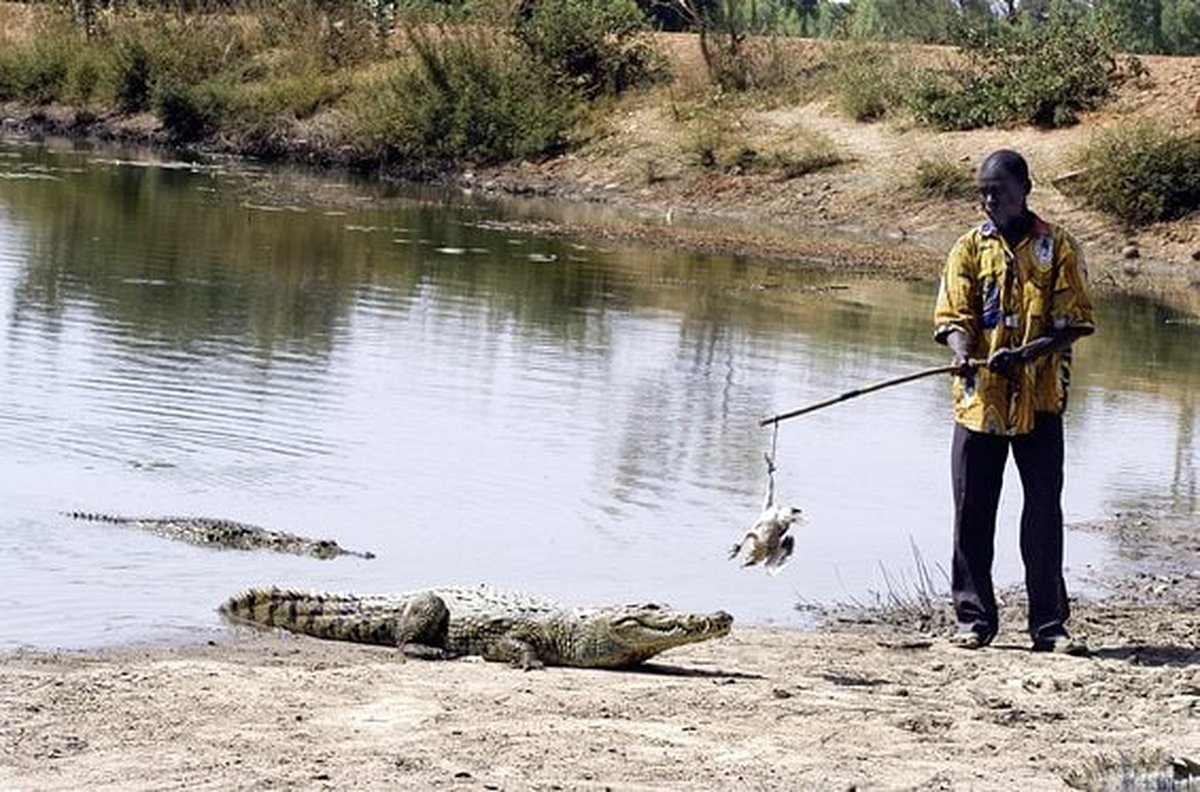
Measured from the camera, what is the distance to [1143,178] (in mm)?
36812

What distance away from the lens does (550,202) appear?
1626 inches

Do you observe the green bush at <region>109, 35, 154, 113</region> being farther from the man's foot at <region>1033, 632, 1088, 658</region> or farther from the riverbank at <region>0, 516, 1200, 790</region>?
the man's foot at <region>1033, 632, 1088, 658</region>

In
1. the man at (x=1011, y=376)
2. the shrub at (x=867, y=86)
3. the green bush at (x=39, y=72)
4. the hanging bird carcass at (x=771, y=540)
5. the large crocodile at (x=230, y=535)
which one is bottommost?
the large crocodile at (x=230, y=535)

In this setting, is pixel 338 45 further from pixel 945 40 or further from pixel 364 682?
pixel 364 682

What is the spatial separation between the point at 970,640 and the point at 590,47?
39.0 meters

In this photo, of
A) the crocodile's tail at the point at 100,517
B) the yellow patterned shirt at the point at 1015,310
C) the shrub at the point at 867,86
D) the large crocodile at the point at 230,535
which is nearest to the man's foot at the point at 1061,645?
the yellow patterned shirt at the point at 1015,310

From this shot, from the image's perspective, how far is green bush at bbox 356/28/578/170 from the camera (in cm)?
4503

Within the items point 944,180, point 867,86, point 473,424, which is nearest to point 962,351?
point 473,424

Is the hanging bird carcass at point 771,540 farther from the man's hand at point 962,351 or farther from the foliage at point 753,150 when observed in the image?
the foliage at point 753,150

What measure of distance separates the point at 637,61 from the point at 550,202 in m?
7.59

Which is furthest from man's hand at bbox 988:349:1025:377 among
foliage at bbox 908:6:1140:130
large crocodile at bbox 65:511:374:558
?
foliage at bbox 908:6:1140:130

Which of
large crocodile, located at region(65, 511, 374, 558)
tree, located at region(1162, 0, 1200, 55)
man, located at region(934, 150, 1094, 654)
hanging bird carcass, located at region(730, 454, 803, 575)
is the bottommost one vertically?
large crocodile, located at region(65, 511, 374, 558)

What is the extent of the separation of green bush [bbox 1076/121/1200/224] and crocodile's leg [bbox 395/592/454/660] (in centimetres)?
2871

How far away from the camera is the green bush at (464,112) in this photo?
1773 inches
